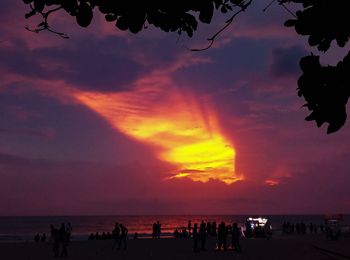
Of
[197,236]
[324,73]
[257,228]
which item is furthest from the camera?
[257,228]

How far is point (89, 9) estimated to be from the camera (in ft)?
13.4

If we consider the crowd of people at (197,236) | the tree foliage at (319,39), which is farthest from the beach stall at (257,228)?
the tree foliage at (319,39)

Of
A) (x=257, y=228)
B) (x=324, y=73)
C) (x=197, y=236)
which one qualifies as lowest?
(x=324, y=73)

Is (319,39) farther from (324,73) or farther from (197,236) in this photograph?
(197,236)

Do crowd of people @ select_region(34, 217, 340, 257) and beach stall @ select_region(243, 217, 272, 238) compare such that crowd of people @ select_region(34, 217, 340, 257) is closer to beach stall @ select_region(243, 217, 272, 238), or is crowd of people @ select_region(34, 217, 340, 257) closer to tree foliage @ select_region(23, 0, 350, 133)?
beach stall @ select_region(243, 217, 272, 238)

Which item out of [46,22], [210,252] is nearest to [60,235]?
[210,252]

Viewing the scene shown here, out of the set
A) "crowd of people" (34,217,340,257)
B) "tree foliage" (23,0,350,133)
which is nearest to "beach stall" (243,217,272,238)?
"crowd of people" (34,217,340,257)

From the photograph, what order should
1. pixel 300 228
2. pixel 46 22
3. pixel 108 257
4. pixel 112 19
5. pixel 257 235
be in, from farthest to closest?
pixel 300 228, pixel 257 235, pixel 108 257, pixel 46 22, pixel 112 19

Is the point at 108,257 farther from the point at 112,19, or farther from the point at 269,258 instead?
the point at 112,19

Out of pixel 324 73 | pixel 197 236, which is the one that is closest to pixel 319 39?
pixel 324 73

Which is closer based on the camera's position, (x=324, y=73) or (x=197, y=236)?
(x=324, y=73)

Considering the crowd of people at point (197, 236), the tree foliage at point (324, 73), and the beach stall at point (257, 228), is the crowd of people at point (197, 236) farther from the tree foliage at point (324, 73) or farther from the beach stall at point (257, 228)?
the tree foliage at point (324, 73)

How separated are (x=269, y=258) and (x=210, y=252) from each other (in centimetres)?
414

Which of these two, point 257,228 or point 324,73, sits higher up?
point 257,228
